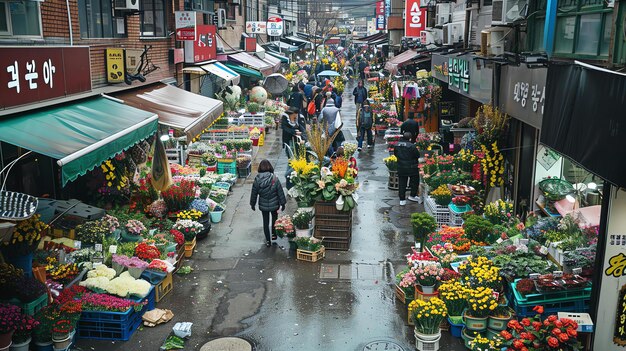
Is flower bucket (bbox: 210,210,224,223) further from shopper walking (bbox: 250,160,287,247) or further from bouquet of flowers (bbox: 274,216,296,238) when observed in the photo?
bouquet of flowers (bbox: 274,216,296,238)

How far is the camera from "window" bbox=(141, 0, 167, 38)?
17.9 metres

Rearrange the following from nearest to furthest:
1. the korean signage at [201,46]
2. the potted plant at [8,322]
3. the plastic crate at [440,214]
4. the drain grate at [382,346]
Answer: the potted plant at [8,322], the drain grate at [382,346], the plastic crate at [440,214], the korean signage at [201,46]

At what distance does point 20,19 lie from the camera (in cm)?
1002

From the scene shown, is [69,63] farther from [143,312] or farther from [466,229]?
[466,229]

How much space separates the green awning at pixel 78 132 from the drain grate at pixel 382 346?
15.4 feet

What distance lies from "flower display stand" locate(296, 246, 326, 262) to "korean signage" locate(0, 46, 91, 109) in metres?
5.26

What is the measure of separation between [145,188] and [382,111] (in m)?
15.8

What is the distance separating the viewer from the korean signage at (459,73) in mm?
15898

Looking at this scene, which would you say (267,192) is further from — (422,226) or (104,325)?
(104,325)

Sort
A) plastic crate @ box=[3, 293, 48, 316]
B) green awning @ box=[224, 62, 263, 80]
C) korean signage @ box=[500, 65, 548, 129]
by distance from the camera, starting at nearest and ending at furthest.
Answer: plastic crate @ box=[3, 293, 48, 316] → korean signage @ box=[500, 65, 548, 129] → green awning @ box=[224, 62, 263, 80]

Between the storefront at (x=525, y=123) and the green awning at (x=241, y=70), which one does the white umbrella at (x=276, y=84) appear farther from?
the storefront at (x=525, y=123)

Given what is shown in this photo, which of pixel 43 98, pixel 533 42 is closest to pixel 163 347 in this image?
pixel 43 98

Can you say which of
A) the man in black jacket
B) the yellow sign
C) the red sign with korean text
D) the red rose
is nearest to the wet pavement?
the man in black jacket

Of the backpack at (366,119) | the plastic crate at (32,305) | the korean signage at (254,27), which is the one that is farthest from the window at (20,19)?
the korean signage at (254,27)
